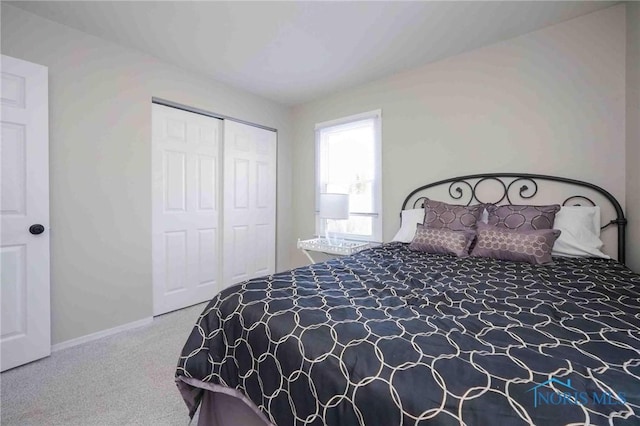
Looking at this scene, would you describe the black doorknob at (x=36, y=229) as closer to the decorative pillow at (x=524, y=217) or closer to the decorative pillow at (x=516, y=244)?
the decorative pillow at (x=516, y=244)

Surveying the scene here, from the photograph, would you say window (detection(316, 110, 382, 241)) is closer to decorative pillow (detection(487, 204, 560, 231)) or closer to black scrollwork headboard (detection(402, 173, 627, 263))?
black scrollwork headboard (detection(402, 173, 627, 263))

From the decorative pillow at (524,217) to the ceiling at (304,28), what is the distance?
143 cm

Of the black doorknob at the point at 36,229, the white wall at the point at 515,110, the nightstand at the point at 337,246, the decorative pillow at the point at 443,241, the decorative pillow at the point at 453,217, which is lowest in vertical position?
the nightstand at the point at 337,246

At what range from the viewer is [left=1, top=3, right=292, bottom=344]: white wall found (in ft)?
7.04

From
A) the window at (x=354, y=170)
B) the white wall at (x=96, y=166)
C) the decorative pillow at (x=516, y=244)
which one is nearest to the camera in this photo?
the decorative pillow at (x=516, y=244)

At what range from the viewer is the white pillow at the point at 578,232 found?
6.22ft

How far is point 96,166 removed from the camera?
236 centimetres

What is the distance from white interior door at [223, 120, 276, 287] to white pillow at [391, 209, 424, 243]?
1846mm

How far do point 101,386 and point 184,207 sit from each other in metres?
1.69

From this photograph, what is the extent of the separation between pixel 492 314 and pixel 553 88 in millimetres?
2181

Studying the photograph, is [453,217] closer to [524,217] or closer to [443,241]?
[443,241]

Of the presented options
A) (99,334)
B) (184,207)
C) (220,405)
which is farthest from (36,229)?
(220,405)

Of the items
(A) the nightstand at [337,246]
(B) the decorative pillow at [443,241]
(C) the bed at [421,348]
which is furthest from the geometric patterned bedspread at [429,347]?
(A) the nightstand at [337,246]

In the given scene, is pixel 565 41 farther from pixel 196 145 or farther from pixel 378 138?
pixel 196 145
